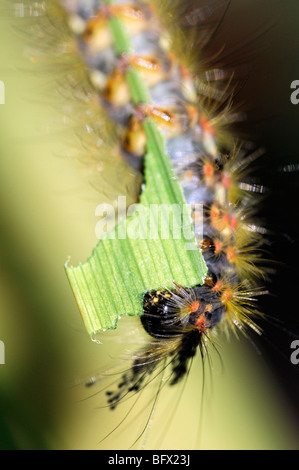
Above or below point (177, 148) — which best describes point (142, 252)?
below

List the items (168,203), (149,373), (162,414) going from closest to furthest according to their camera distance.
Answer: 1. (168,203)
2. (149,373)
3. (162,414)

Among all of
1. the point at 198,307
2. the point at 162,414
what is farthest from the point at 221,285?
the point at 162,414

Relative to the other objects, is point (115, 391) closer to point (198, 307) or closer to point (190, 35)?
point (198, 307)

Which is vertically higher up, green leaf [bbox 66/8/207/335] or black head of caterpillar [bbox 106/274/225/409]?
green leaf [bbox 66/8/207/335]

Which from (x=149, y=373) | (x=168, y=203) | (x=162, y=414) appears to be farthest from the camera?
(x=162, y=414)

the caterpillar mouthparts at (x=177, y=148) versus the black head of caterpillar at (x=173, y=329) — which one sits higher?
the caterpillar mouthparts at (x=177, y=148)

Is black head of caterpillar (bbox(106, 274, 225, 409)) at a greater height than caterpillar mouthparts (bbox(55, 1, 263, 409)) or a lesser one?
lesser

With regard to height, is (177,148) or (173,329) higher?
(177,148)

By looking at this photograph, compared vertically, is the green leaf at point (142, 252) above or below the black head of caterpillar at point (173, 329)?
above
